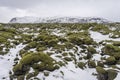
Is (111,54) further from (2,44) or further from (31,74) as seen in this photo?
(2,44)

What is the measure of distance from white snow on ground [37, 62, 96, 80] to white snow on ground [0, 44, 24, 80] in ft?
9.53

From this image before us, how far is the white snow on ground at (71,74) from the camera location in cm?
1859

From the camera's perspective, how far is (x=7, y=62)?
2142 cm

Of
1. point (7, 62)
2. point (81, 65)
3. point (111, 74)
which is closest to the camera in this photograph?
point (111, 74)

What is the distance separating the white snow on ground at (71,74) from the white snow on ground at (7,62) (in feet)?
9.53

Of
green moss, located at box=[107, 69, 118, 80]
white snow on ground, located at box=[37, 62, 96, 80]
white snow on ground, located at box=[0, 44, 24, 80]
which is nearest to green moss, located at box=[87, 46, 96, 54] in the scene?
white snow on ground, located at box=[37, 62, 96, 80]

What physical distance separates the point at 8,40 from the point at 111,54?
11637mm

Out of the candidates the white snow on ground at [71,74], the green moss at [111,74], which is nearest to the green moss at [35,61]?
the white snow on ground at [71,74]

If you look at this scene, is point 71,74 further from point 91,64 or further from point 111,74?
point 111,74

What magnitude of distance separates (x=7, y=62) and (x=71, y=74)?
19.3 ft

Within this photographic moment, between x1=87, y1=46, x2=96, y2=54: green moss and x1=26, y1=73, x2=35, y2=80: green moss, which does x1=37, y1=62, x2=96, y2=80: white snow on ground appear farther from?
x1=87, y1=46, x2=96, y2=54: green moss

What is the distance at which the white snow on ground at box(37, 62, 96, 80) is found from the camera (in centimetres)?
1859

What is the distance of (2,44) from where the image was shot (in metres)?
26.0

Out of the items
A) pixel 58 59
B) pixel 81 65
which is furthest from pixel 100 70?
pixel 58 59
